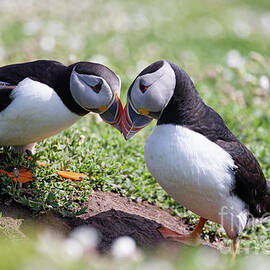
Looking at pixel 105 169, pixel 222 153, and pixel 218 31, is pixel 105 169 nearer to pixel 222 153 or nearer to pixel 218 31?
pixel 222 153

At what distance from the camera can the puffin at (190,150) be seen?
143 inches

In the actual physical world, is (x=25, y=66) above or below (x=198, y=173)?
above

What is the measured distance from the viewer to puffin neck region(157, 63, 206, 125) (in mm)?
3748

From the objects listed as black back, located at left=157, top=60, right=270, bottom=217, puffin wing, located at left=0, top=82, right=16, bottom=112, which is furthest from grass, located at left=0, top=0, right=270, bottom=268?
black back, located at left=157, top=60, right=270, bottom=217

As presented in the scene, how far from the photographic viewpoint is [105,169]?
4.70 m

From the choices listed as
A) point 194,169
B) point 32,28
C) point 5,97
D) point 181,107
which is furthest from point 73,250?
point 32,28

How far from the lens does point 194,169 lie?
360 centimetres

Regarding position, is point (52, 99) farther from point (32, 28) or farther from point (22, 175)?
point (32, 28)

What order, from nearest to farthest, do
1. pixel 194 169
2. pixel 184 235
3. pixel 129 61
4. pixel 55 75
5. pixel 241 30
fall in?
pixel 194 169 < pixel 55 75 < pixel 184 235 < pixel 129 61 < pixel 241 30

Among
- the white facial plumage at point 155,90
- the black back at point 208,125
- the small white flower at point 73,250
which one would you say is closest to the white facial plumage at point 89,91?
the white facial plumage at point 155,90

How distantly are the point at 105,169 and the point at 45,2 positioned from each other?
7472mm

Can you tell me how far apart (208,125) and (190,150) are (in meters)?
0.32

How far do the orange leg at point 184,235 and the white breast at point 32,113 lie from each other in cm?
123

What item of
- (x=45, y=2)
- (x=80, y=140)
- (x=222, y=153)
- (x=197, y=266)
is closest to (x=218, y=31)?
(x=45, y=2)
